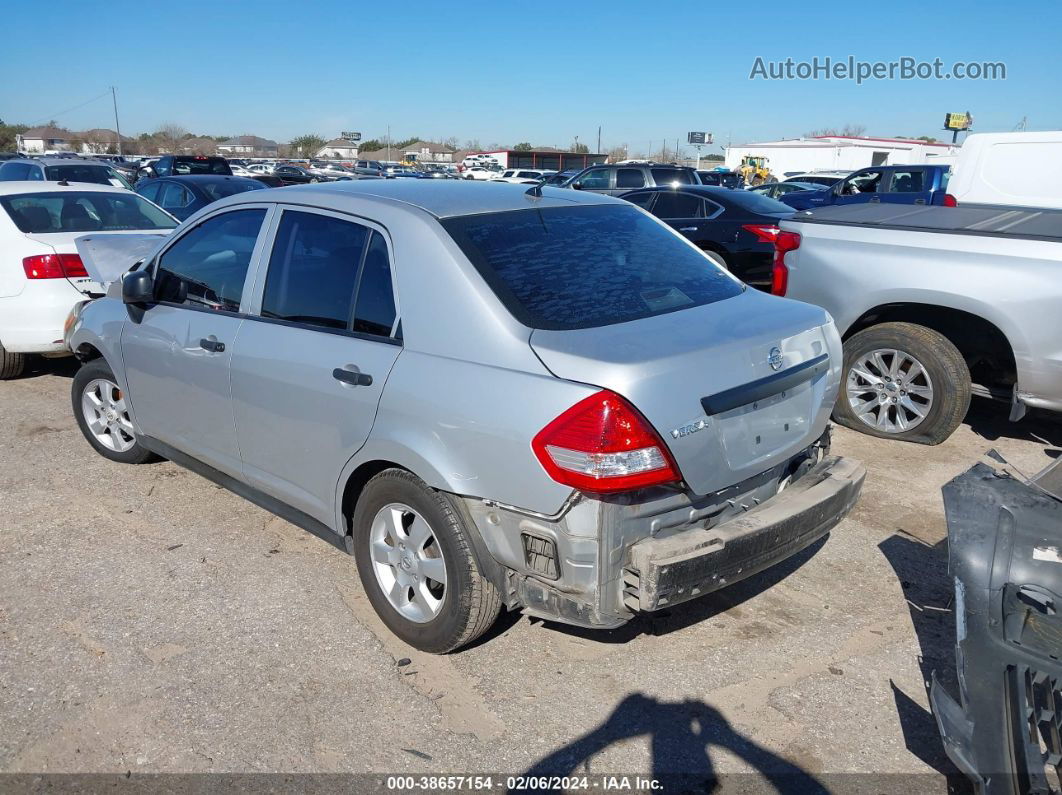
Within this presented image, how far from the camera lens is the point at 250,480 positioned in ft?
12.8

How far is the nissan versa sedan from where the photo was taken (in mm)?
2645

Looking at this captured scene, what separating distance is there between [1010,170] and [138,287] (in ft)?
23.2

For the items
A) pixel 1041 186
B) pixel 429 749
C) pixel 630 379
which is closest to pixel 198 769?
pixel 429 749

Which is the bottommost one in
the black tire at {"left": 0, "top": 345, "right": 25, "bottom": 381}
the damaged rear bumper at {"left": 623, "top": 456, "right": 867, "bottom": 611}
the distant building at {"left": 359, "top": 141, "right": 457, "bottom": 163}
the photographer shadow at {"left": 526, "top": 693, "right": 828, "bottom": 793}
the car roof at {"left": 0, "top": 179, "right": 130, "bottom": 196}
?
the photographer shadow at {"left": 526, "top": 693, "right": 828, "bottom": 793}

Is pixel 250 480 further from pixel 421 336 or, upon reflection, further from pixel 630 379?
pixel 630 379


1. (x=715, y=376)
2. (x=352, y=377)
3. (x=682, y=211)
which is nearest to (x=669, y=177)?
(x=682, y=211)

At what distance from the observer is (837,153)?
5528 centimetres

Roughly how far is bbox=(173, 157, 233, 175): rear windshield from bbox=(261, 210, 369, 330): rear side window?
64.1 ft

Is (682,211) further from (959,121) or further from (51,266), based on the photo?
(959,121)

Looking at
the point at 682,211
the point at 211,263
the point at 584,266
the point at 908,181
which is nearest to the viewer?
the point at 584,266

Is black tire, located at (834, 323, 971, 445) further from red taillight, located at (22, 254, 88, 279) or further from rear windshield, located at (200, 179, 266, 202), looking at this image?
rear windshield, located at (200, 179, 266, 202)

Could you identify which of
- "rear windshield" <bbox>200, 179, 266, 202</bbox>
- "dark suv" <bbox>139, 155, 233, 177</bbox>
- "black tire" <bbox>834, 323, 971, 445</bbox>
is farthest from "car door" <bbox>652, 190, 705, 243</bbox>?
"dark suv" <bbox>139, 155, 233, 177</bbox>

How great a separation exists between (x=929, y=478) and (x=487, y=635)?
3.16m

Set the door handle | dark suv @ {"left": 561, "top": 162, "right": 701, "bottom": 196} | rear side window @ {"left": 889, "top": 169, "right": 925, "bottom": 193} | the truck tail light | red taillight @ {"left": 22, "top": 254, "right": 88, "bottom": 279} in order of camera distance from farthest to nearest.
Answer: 1. dark suv @ {"left": 561, "top": 162, "right": 701, "bottom": 196}
2. rear side window @ {"left": 889, "top": 169, "right": 925, "bottom": 193}
3. red taillight @ {"left": 22, "top": 254, "right": 88, "bottom": 279}
4. the truck tail light
5. the door handle
